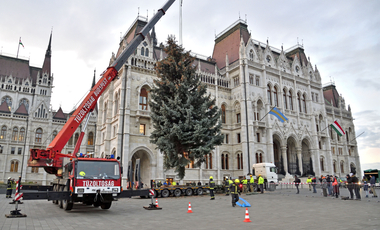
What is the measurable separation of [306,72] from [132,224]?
47027mm

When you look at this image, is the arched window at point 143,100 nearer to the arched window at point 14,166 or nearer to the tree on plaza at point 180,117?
the tree on plaza at point 180,117

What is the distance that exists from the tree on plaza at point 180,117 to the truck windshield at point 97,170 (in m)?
8.77

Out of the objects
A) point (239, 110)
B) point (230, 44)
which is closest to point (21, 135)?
point (239, 110)

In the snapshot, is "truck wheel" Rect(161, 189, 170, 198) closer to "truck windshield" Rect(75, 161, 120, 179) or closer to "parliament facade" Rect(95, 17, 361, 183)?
"truck windshield" Rect(75, 161, 120, 179)

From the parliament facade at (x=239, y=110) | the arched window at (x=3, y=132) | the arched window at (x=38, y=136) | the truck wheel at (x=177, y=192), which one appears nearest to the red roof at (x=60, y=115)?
the arched window at (x=38, y=136)

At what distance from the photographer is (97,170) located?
41.4ft

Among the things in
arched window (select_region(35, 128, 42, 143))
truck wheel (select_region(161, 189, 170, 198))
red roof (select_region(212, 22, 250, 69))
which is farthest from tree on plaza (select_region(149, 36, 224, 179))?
arched window (select_region(35, 128, 42, 143))

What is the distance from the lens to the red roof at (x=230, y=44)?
1722 inches

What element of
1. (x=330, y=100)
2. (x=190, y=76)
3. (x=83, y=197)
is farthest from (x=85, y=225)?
(x=330, y=100)

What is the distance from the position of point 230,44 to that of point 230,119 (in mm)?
13757

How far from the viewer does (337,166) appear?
53.0 metres

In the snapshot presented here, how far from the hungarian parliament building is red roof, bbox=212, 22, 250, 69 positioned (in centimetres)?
19

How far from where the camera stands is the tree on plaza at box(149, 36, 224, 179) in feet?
71.6

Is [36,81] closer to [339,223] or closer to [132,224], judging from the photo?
[132,224]
